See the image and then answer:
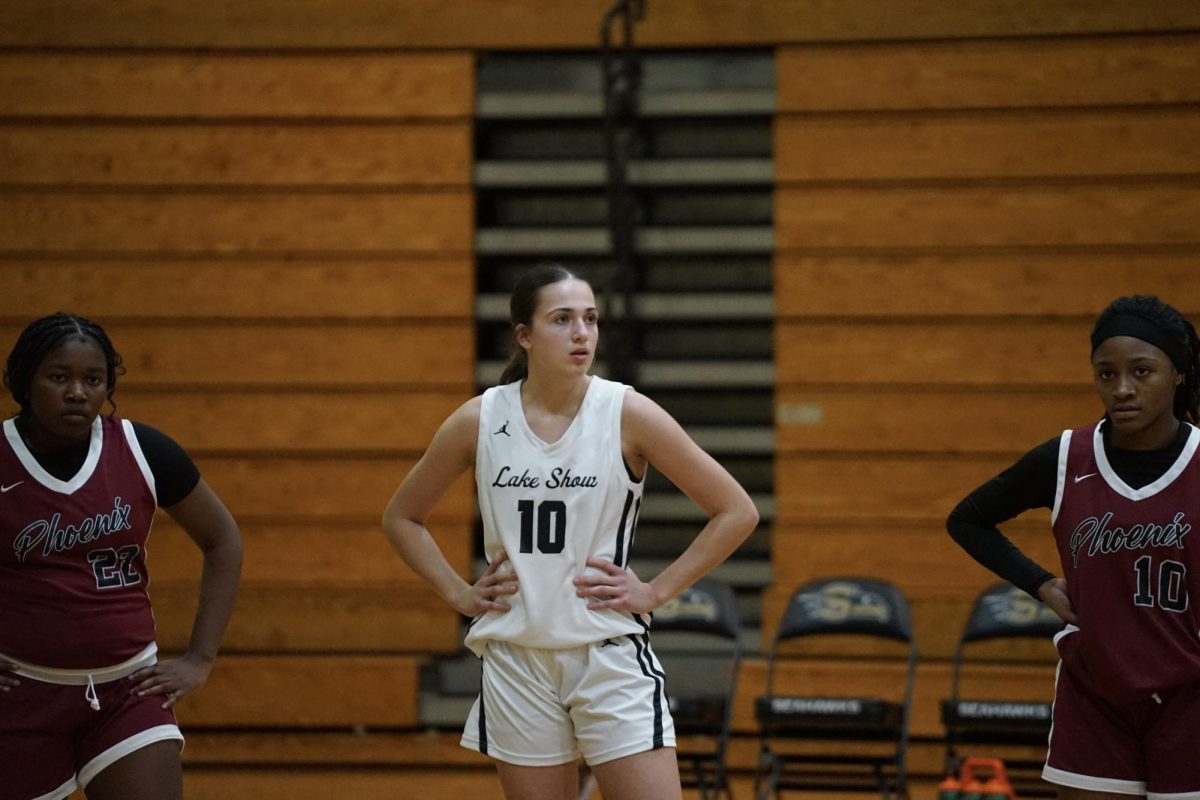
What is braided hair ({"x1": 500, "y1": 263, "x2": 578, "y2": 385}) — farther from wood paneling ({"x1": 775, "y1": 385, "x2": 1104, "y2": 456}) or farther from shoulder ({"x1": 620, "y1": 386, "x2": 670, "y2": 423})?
wood paneling ({"x1": 775, "y1": 385, "x2": 1104, "y2": 456})

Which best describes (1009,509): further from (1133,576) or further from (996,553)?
(1133,576)

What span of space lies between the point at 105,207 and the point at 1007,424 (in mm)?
4782

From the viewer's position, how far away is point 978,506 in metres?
3.84

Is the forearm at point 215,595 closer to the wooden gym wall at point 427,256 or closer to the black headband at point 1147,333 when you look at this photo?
the black headband at point 1147,333

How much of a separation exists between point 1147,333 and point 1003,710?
298 cm

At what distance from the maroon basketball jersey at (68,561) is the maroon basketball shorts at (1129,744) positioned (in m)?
2.26

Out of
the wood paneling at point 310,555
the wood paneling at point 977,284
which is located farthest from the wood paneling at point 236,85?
the wood paneling at point 310,555

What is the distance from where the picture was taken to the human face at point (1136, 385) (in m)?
3.40

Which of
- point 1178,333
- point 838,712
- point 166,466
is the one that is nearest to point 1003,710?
point 838,712

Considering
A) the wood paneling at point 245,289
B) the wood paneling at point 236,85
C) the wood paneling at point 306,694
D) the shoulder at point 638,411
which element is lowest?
the wood paneling at point 306,694

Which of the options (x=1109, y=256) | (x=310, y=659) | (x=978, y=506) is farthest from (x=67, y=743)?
(x=1109, y=256)

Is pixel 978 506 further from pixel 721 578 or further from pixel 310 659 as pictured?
pixel 310 659

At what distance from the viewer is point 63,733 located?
3502 millimetres

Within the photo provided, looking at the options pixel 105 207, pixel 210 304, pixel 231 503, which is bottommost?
pixel 231 503
